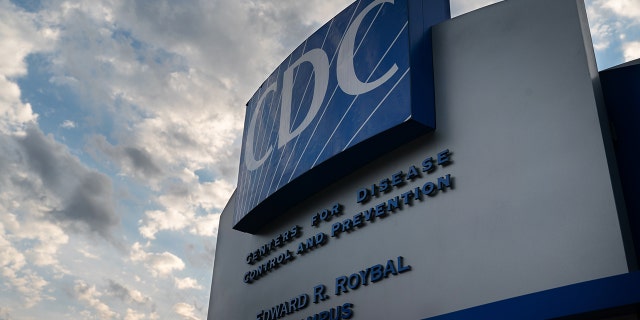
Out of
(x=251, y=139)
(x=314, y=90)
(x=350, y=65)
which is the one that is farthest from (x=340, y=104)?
(x=251, y=139)

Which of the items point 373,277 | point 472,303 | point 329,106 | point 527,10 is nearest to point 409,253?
point 373,277

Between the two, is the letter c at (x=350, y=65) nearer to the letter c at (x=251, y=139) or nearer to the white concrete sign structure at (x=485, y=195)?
the white concrete sign structure at (x=485, y=195)

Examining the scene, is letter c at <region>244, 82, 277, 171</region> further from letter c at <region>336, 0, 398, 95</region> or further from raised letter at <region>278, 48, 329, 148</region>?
letter c at <region>336, 0, 398, 95</region>

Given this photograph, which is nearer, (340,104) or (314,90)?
(340,104)

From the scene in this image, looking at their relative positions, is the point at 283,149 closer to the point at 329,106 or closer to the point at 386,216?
the point at 329,106

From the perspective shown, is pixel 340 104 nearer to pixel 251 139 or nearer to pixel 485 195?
pixel 485 195

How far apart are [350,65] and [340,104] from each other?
777mm

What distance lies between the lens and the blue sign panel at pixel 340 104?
9656mm

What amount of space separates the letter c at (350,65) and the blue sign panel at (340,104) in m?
0.02

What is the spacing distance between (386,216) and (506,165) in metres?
2.32

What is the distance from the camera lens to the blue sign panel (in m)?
9.66

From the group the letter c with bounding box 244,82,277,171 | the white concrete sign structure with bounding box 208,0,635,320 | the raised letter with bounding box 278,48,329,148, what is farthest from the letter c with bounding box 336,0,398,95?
the letter c with bounding box 244,82,277,171

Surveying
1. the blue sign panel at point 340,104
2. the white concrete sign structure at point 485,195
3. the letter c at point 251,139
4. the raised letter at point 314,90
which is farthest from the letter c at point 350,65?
the letter c at point 251,139

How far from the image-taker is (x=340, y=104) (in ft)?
35.5
